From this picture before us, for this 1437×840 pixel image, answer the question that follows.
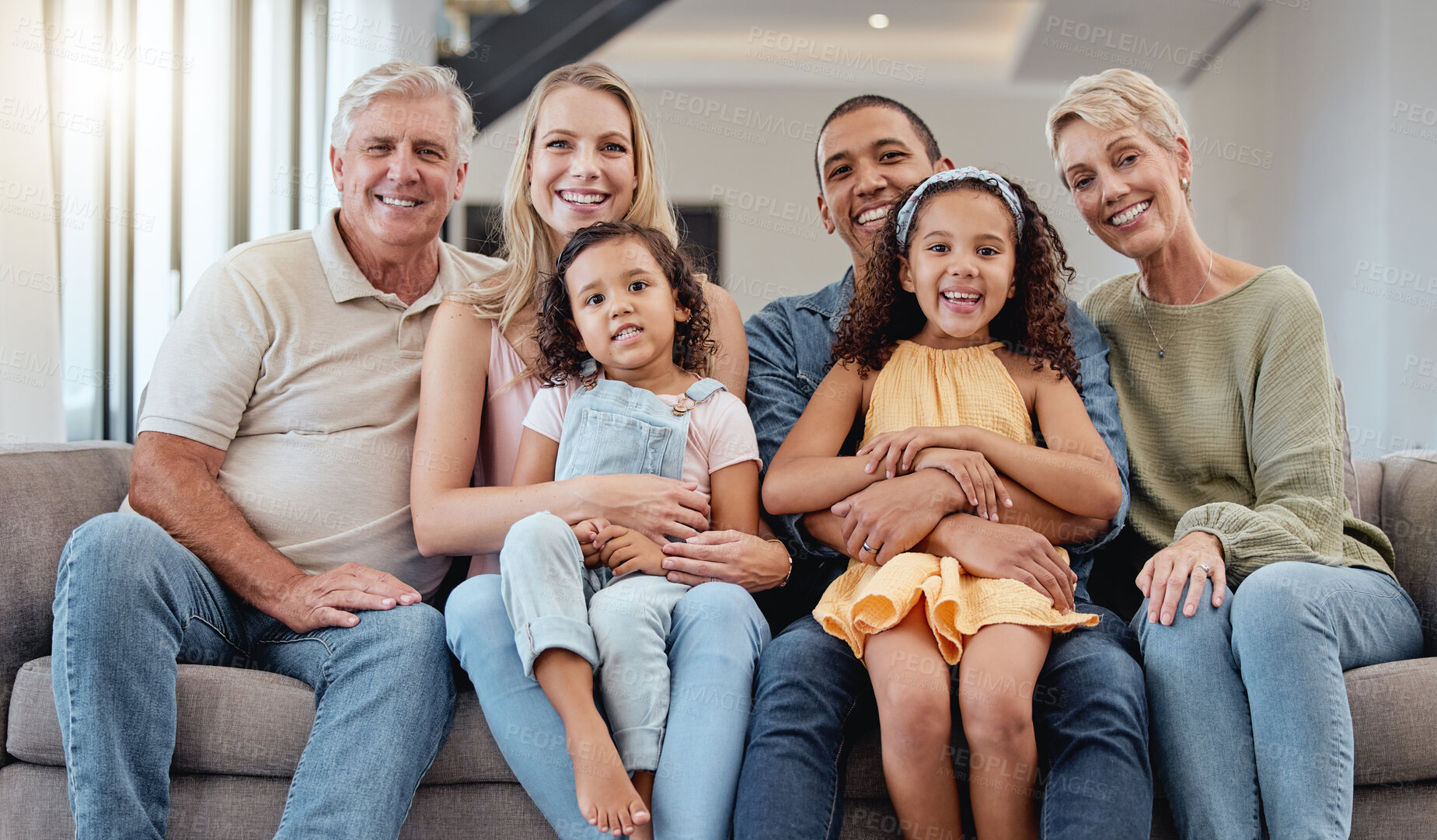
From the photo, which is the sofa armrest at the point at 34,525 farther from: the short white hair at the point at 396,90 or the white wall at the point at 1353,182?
the white wall at the point at 1353,182

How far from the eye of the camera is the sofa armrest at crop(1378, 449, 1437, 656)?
1.55 meters

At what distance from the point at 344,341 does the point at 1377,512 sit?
6.12 ft

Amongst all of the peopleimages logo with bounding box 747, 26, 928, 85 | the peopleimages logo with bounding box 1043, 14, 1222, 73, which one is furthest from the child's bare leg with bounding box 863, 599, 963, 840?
the peopleimages logo with bounding box 747, 26, 928, 85

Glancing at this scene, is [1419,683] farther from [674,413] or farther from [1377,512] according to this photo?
[674,413]

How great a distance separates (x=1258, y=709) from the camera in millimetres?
1229

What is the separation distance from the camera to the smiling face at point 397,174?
1732 millimetres

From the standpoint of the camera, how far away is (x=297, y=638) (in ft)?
4.61

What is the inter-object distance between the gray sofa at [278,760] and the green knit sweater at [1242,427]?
8.9 inches

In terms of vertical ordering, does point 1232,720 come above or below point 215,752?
above

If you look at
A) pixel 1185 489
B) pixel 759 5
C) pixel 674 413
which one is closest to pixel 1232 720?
pixel 1185 489

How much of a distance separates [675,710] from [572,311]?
0.67 m

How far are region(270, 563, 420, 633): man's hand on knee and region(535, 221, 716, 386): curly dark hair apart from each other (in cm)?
40

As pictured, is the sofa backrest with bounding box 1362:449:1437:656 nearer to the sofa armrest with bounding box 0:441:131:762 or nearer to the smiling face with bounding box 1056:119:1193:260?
the smiling face with bounding box 1056:119:1193:260

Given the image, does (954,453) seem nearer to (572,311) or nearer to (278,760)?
(572,311)
